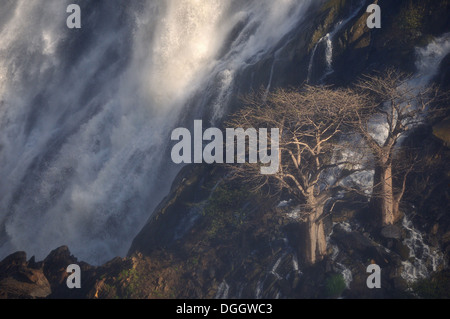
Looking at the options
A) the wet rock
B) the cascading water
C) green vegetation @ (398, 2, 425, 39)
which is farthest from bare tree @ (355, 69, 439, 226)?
the cascading water

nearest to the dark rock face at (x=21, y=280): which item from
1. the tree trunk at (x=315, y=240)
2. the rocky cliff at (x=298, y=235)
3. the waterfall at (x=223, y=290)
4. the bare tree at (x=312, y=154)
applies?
the rocky cliff at (x=298, y=235)

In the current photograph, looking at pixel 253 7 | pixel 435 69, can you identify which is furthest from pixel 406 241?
pixel 253 7

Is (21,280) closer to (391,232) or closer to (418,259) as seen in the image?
(391,232)

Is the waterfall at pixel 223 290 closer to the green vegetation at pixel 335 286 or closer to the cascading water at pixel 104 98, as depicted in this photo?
the green vegetation at pixel 335 286

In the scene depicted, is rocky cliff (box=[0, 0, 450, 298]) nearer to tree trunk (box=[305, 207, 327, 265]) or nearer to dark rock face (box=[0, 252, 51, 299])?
dark rock face (box=[0, 252, 51, 299])

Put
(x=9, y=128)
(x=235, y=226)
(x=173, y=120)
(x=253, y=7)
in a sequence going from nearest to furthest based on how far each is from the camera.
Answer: (x=235, y=226) → (x=173, y=120) → (x=253, y=7) → (x=9, y=128)
